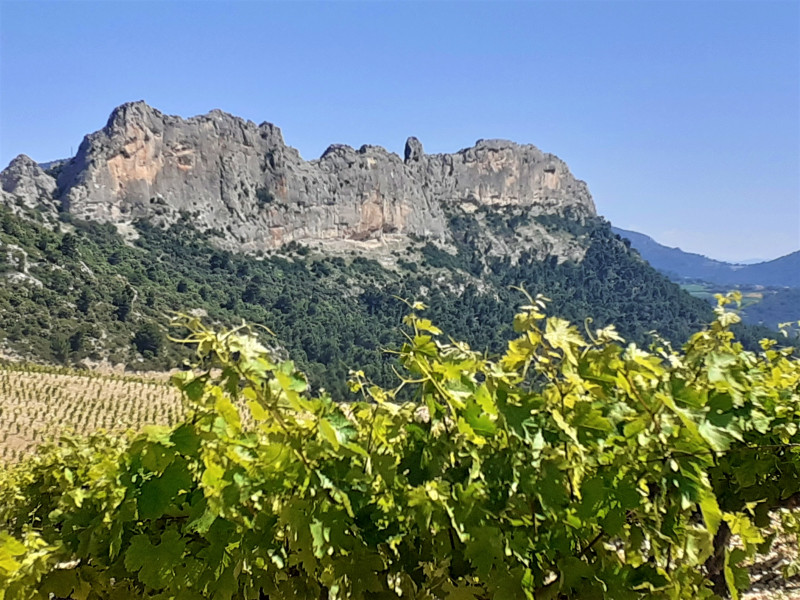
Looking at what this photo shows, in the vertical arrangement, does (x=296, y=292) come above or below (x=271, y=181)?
below

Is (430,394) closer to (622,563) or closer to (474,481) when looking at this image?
(474,481)

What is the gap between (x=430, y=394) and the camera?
1.16 metres

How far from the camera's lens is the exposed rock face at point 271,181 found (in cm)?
6744

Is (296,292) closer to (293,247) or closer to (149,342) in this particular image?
(293,247)

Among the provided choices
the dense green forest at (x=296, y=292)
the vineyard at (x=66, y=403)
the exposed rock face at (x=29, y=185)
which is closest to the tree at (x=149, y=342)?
the dense green forest at (x=296, y=292)

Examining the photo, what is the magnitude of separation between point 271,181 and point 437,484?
83.6m

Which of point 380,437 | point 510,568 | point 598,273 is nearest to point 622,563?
point 510,568

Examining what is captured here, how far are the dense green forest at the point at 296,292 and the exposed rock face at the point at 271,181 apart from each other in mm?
3612

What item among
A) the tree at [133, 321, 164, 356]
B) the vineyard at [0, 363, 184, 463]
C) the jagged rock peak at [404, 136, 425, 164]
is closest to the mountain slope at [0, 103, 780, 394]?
the tree at [133, 321, 164, 356]

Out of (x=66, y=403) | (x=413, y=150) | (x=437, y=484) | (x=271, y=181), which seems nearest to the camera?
(x=437, y=484)

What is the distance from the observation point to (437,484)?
1178 mm

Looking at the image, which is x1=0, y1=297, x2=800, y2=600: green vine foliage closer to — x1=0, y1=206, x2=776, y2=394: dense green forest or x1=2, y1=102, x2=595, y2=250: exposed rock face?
x1=0, y1=206, x2=776, y2=394: dense green forest

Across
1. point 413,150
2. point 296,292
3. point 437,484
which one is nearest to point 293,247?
point 296,292

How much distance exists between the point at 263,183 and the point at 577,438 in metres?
83.6
